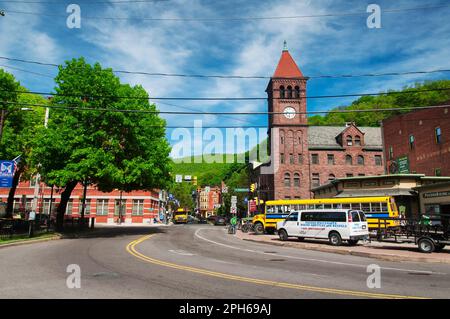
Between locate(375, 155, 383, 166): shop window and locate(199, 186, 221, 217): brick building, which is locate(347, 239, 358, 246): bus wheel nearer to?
locate(375, 155, 383, 166): shop window

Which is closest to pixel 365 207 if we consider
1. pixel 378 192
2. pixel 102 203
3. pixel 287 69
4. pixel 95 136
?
pixel 378 192

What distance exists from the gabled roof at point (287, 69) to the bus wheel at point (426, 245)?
4476 centimetres

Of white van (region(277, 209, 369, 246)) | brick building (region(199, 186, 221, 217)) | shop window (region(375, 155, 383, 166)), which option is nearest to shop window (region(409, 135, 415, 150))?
shop window (region(375, 155, 383, 166))

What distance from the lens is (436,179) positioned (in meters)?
31.9

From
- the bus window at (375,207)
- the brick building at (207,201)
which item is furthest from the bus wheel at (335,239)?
the brick building at (207,201)

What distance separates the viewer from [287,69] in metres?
58.5

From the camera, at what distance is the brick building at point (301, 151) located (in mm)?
55656

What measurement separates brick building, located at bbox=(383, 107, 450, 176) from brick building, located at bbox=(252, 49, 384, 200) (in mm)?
13029

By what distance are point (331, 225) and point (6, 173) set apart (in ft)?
63.3

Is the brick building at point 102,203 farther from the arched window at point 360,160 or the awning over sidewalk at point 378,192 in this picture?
the arched window at point 360,160

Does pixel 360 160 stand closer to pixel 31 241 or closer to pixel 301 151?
pixel 301 151
